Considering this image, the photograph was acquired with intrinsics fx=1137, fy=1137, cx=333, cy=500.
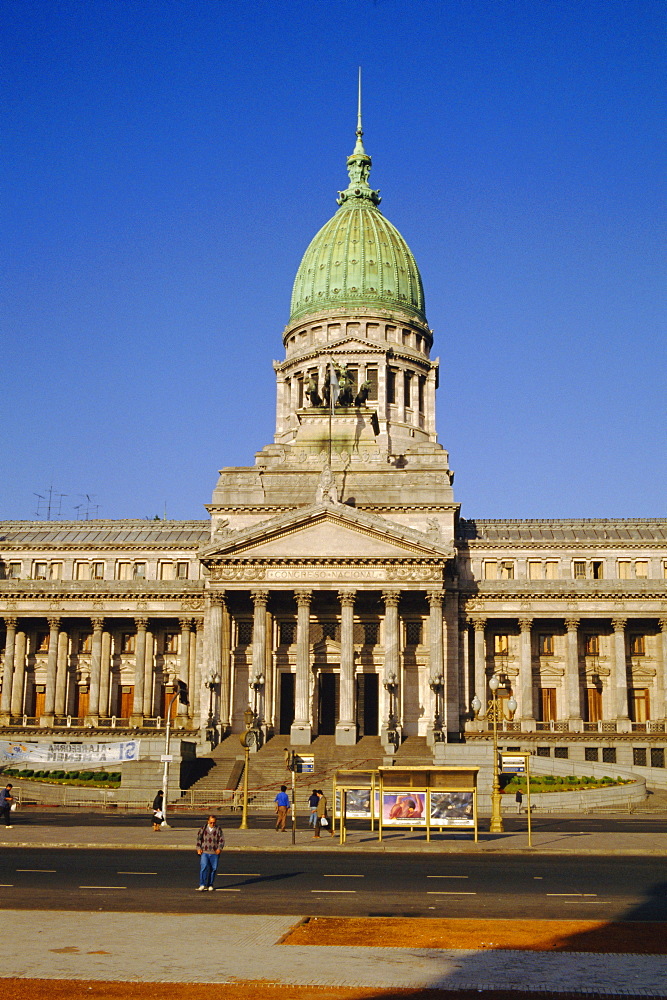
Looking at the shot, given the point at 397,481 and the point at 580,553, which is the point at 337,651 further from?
the point at 580,553

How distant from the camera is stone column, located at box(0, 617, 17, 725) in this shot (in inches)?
3698

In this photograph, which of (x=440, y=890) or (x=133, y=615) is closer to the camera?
(x=440, y=890)

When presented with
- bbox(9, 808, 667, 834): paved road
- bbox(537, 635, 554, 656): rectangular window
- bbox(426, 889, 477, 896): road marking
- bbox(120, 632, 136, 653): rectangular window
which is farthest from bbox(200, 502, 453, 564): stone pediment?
bbox(426, 889, 477, 896): road marking

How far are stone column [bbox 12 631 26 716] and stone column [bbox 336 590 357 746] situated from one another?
30.0m

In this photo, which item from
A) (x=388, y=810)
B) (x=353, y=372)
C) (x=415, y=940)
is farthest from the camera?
(x=353, y=372)

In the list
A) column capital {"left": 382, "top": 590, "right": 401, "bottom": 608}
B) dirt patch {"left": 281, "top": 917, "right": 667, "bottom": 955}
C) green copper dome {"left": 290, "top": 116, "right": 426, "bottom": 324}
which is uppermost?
green copper dome {"left": 290, "top": 116, "right": 426, "bottom": 324}

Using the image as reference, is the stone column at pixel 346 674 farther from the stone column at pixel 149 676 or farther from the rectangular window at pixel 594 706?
the rectangular window at pixel 594 706

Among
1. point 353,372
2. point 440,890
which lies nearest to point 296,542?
point 353,372

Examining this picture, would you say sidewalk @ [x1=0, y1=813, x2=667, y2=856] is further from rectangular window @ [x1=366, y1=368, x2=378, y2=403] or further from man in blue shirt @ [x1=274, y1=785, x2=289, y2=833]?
rectangular window @ [x1=366, y1=368, x2=378, y2=403]

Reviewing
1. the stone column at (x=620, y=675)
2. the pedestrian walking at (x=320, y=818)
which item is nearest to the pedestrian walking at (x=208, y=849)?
the pedestrian walking at (x=320, y=818)

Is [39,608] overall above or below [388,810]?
above

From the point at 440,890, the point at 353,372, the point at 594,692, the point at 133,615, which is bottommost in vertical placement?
the point at 440,890

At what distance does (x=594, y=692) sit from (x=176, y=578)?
37.2 metres

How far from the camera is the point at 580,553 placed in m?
98.3
